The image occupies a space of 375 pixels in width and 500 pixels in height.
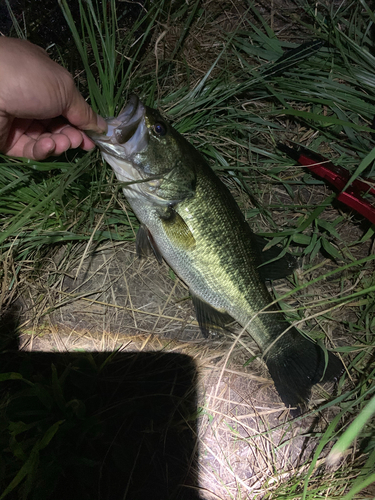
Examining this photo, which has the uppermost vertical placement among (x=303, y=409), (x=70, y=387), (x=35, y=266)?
(x=35, y=266)

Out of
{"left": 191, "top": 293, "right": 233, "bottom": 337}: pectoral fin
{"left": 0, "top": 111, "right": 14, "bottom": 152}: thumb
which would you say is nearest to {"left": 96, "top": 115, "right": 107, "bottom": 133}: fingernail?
{"left": 0, "top": 111, "right": 14, "bottom": 152}: thumb

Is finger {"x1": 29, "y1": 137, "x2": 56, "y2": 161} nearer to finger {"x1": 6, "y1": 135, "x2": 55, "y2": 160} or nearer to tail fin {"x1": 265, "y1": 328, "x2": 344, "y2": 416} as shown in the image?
finger {"x1": 6, "y1": 135, "x2": 55, "y2": 160}

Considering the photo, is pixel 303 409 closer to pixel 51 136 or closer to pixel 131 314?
pixel 131 314

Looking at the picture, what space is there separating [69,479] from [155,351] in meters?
0.99

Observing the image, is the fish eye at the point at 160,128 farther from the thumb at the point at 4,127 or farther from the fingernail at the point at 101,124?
the thumb at the point at 4,127

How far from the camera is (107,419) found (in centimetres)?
224

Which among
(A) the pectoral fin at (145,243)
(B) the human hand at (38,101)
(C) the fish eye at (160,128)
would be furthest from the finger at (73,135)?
(A) the pectoral fin at (145,243)

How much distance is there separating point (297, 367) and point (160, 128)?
1.82 meters

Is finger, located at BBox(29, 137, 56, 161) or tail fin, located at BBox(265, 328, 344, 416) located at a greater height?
finger, located at BBox(29, 137, 56, 161)

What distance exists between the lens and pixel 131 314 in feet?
8.00

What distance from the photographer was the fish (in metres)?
1.92

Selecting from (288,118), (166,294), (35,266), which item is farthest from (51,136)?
(288,118)

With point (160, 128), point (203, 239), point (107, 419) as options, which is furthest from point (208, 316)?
point (160, 128)

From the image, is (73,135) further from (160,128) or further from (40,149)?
(160,128)
